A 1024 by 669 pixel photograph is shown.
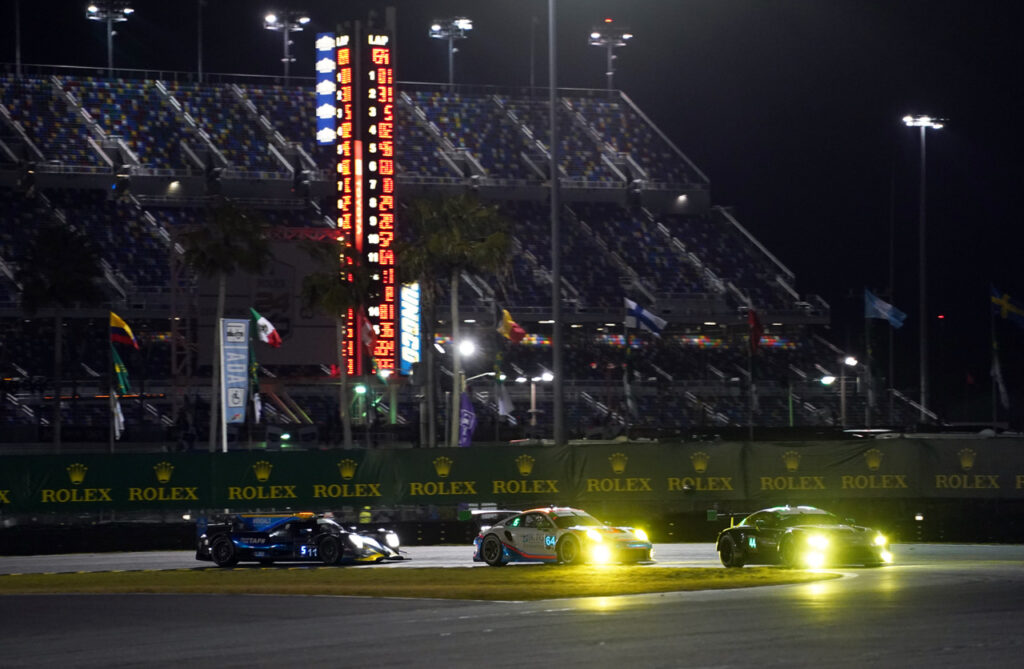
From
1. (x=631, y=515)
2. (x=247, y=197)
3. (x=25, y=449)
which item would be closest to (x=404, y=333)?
(x=25, y=449)

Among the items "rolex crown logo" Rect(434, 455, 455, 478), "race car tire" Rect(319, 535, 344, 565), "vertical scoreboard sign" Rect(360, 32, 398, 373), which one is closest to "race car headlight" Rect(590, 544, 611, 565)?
"race car tire" Rect(319, 535, 344, 565)

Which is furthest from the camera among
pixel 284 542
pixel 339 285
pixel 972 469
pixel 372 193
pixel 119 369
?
pixel 372 193

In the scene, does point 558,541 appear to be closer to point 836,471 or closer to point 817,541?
point 817,541

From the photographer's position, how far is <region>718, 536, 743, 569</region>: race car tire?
25.9 metres

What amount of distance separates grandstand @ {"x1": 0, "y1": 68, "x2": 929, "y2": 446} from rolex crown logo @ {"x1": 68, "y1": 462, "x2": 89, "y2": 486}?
21451mm

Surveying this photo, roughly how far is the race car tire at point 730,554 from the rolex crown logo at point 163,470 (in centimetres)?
1615

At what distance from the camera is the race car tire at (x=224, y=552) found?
29.6 m

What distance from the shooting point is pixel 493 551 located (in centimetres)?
2833

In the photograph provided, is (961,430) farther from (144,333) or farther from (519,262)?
(144,333)

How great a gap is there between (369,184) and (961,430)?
Result: 2565 cm

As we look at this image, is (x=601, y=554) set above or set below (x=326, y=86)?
below

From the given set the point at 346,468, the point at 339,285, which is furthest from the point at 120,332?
the point at 346,468

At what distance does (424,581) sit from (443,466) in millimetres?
13474

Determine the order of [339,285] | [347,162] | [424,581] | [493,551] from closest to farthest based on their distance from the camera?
[424,581], [493,551], [339,285], [347,162]
